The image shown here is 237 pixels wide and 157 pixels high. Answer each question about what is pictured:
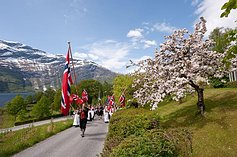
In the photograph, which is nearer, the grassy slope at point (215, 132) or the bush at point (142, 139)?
the bush at point (142, 139)

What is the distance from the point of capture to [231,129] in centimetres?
1134

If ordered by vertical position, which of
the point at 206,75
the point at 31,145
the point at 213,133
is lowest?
the point at 31,145

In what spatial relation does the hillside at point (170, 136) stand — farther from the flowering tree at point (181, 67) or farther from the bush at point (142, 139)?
the flowering tree at point (181, 67)

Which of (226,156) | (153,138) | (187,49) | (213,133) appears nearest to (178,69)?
(187,49)

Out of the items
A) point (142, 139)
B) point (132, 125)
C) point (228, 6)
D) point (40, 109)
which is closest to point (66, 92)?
point (132, 125)

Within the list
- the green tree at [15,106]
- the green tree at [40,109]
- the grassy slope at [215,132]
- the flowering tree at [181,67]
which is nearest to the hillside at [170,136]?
the grassy slope at [215,132]

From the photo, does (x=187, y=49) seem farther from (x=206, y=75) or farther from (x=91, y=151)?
(x=91, y=151)

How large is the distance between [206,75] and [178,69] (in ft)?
5.81

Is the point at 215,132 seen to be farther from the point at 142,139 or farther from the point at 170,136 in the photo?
→ the point at 142,139

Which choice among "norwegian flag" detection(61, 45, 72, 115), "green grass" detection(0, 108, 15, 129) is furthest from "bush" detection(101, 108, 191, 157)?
"green grass" detection(0, 108, 15, 129)

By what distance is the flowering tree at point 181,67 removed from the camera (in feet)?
46.1

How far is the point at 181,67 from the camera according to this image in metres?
14.6

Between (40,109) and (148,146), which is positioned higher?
(148,146)

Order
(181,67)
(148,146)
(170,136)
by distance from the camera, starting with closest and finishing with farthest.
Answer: (148,146), (170,136), (181,67)
